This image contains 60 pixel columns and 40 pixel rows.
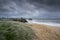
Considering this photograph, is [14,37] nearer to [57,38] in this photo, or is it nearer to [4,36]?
[4,36]

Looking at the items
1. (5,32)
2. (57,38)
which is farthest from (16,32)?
(57,38)

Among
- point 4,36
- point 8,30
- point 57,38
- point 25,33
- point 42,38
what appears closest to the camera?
point 4,36

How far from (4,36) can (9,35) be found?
26 cm

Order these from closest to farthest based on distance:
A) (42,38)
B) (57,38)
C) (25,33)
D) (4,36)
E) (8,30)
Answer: (4,36) < (8,30) < (25,33) < (42,38) < (57,38)

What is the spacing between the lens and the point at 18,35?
620 cm

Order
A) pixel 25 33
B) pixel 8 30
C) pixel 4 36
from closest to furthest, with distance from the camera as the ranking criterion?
pixel 4 36 → pixel 8 30 → pixel 25 33

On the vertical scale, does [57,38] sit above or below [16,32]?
below

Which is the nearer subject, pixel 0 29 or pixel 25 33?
pixel 0 29

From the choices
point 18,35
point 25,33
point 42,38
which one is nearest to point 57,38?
point 42,38

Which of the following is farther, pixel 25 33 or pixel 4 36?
pixel 25 33

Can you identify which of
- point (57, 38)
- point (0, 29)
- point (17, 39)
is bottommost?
point (57, 38)

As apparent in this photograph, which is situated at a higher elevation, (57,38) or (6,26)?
(6,26)

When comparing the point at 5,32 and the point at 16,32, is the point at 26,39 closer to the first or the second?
the point at 16,32

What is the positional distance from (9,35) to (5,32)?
0.70ft
